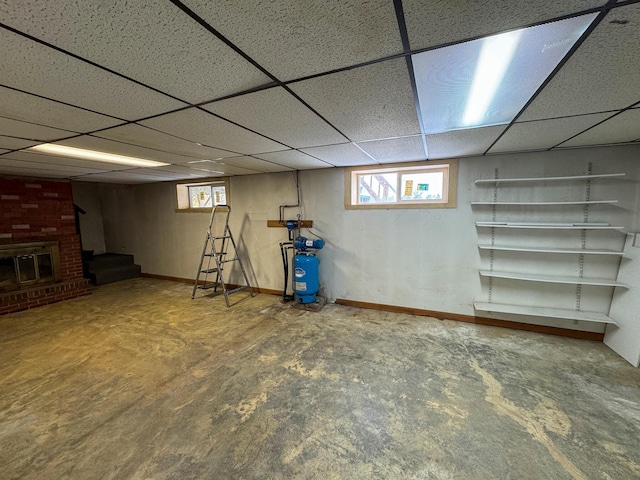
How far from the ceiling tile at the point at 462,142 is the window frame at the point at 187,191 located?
11.8 ft

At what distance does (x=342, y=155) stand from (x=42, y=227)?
17.6 ft

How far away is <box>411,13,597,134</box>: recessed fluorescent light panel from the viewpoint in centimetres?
98

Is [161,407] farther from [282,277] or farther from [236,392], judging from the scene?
[282,277]

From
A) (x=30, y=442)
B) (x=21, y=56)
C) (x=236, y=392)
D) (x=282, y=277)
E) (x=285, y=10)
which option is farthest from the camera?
(x=282, y=277)

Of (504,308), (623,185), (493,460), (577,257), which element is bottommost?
(493,460)

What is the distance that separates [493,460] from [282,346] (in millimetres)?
1969

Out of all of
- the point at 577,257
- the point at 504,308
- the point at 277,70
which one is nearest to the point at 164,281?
the point at 277,70

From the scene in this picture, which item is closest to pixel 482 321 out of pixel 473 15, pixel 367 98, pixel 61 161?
pixel 367 98

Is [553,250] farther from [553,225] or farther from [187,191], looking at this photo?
[187,191]

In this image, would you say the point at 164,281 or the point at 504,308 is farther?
the point at 164,281

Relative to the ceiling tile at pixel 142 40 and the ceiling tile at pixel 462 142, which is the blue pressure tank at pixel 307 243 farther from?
the ceiling tile at pixel 142 40

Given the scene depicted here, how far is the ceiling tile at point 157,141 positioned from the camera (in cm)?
201

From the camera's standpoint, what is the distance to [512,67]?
3.92 ft

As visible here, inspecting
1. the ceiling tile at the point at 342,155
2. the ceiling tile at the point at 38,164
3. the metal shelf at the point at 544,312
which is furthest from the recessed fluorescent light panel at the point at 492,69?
the ceiling tile at the point at 38,164
